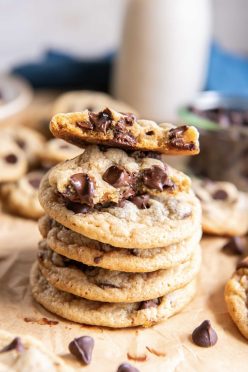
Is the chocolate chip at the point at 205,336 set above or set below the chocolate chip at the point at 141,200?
below

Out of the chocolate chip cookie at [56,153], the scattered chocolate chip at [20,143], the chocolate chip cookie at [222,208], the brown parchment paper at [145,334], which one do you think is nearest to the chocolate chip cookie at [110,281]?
the brown parchment paper at [145,334]

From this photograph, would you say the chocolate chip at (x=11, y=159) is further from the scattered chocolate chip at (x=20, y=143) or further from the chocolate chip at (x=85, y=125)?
the chocolate chip at (x=85, y=125)

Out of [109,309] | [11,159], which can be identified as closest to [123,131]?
[109,309]

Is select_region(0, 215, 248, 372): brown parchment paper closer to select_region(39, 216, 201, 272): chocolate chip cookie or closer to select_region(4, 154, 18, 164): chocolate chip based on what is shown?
select_region(39, 216, 201, 272): chocolate chip cookie

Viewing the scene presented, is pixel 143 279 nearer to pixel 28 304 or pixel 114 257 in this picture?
pixel 114 257

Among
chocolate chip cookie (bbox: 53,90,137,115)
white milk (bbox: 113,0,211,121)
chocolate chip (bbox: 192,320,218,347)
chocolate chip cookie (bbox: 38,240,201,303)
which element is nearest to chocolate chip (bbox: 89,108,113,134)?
chocolate chip cookie (bbox: 38,240,201,303)
